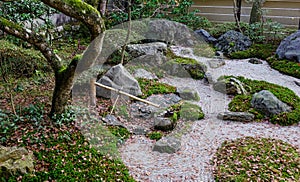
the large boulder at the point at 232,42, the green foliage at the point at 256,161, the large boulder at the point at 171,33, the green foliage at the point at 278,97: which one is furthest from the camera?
the large boulder at the point at 232,42

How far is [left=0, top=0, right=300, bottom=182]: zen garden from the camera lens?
4.67 metres

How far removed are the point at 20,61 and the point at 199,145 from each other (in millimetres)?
4630

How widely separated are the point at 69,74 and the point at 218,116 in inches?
138

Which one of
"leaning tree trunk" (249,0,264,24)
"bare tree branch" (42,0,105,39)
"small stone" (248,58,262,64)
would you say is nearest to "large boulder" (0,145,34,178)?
"bare tree branch" (42,0,105,39)

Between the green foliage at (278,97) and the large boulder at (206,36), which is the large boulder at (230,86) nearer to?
the green foliage at (278,97)

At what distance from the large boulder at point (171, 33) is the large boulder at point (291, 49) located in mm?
3113

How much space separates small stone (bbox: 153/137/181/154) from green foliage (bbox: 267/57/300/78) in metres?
5.36

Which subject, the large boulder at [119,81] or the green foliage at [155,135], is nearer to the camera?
the green foliage at [155,135]

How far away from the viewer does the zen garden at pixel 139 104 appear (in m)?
4.67

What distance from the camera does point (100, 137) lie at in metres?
5.45

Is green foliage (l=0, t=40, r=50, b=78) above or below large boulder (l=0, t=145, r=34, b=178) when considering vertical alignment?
above

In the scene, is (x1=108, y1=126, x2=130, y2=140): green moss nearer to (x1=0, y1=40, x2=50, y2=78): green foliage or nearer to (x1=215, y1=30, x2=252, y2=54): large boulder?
(x1=0, y1=40, x2=50, y2=78): green foliage

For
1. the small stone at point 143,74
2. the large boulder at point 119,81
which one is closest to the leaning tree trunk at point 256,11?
the small stone at point 143,74

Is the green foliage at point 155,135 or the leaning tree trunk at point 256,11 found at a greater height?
the leaning tree trunk at point 256,11
